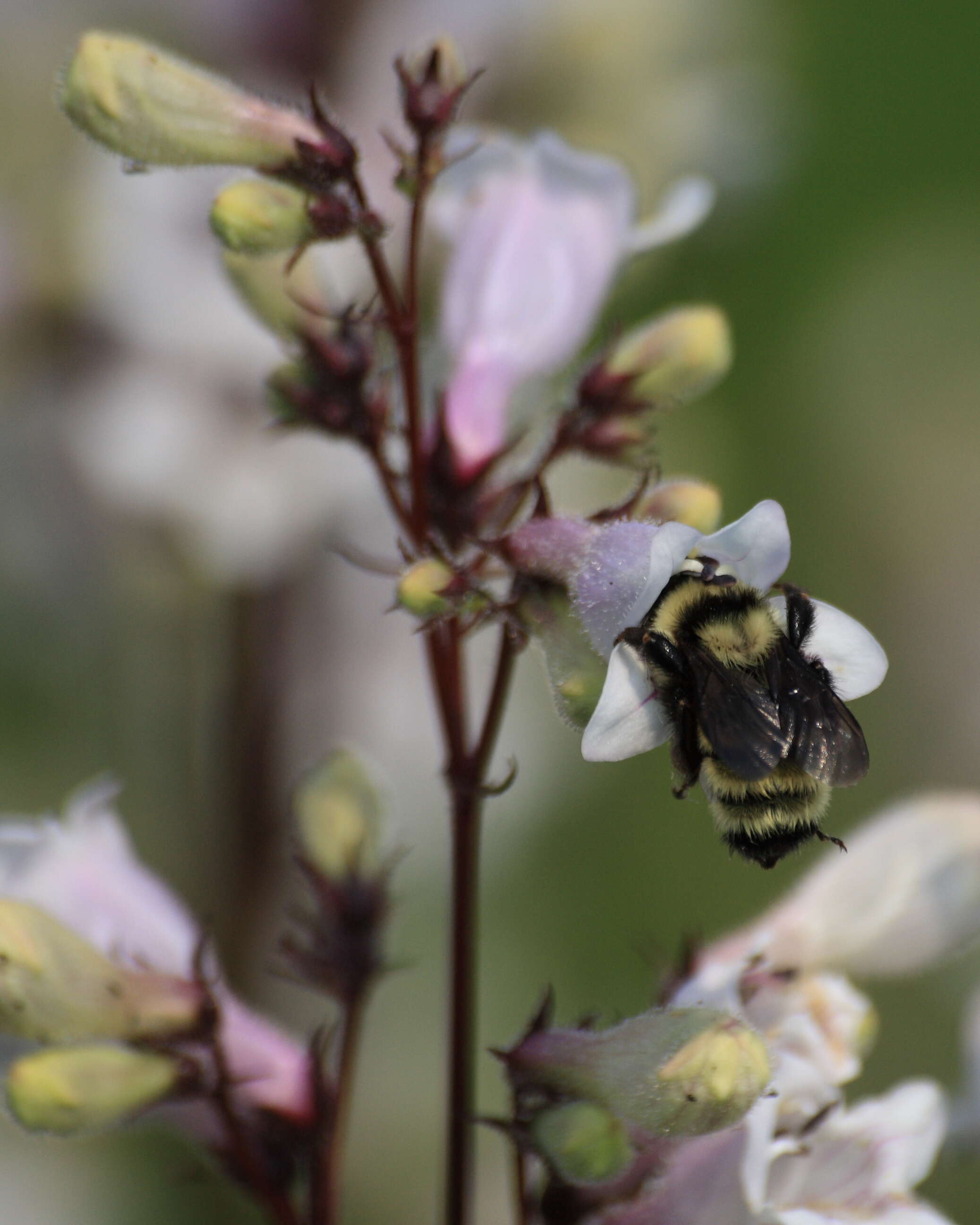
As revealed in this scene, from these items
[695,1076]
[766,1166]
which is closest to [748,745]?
[695,1076]

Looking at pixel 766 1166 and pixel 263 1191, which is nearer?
pixel 766 1166

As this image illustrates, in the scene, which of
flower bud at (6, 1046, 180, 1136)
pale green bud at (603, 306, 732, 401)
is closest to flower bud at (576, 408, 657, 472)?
pale green bud at (603, 306, 732, 401)

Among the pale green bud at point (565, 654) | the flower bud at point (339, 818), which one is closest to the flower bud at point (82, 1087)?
the flower bud at point (339, 818)

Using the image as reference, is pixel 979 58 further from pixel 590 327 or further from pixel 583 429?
pixel 583 429

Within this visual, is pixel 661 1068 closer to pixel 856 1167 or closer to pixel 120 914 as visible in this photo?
pixel 856 1167

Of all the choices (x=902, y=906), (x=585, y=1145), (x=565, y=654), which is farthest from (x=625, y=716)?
(x=902, y=906)

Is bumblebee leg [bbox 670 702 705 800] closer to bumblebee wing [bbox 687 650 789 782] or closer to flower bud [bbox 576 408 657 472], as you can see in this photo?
bumblebee wing [bbox 687 650 789 782]
